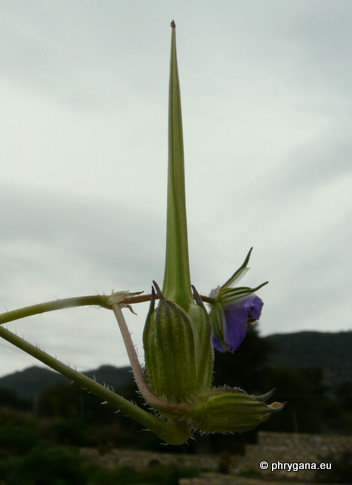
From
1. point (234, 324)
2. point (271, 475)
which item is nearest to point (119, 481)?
point (271, 475)

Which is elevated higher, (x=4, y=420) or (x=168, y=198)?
(x=4, y=420)

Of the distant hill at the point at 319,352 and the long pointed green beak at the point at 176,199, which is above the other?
the distant hill at the point at 319,352

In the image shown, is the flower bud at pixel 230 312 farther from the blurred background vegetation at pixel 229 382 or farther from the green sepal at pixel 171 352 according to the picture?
the blurred background vegetation at pixel 229 382

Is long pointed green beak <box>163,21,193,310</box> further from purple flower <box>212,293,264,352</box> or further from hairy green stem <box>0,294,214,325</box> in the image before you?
purple flower <box>212,293,264,352</box>

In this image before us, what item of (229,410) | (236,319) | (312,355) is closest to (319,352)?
(312,355)

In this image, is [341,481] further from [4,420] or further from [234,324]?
[234,324]

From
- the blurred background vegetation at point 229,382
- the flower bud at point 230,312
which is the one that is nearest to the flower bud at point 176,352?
the flower bud at point 230,312
